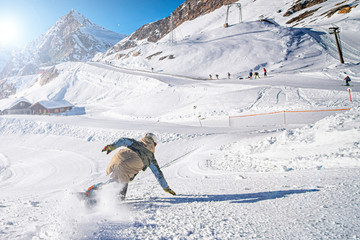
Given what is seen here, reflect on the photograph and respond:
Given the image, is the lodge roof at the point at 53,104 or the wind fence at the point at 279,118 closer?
the wind fence at the point at 279,118

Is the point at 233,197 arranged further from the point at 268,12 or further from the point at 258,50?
the point at 268,12

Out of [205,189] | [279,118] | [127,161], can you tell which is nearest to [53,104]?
[279,118]

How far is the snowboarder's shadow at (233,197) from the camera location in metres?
3.76

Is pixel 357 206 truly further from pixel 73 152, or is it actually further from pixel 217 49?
pixel 217 49

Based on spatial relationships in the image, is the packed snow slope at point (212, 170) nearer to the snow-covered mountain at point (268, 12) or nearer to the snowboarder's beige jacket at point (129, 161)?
the snowboarder's beige jacket at point (129, 161)

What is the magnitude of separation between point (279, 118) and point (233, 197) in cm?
1490

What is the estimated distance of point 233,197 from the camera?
409 cm

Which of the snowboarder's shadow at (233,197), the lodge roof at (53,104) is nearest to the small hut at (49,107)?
the lodge roof at (53,104)

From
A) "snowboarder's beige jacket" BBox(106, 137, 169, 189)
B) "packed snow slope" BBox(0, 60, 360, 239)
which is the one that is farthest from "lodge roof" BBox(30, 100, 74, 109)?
"snowboarder's beige jacket" BBox(106, 137, 169, 189)

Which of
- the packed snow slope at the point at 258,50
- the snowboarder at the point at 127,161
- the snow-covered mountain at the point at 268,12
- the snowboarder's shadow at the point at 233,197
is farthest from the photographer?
the snow-covered mountain at the point at 268,12

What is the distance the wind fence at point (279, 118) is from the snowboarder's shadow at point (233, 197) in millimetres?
11841

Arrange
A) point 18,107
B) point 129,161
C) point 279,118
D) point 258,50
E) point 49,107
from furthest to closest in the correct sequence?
point 18,107 → point 49,107 → point 258,50 → point 279,118 → point 129,161

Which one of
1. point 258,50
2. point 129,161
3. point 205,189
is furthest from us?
point 258,50

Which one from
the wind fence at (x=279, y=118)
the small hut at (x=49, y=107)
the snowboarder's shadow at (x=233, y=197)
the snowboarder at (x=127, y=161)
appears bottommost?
the wind fence at (x=279, y=118)
